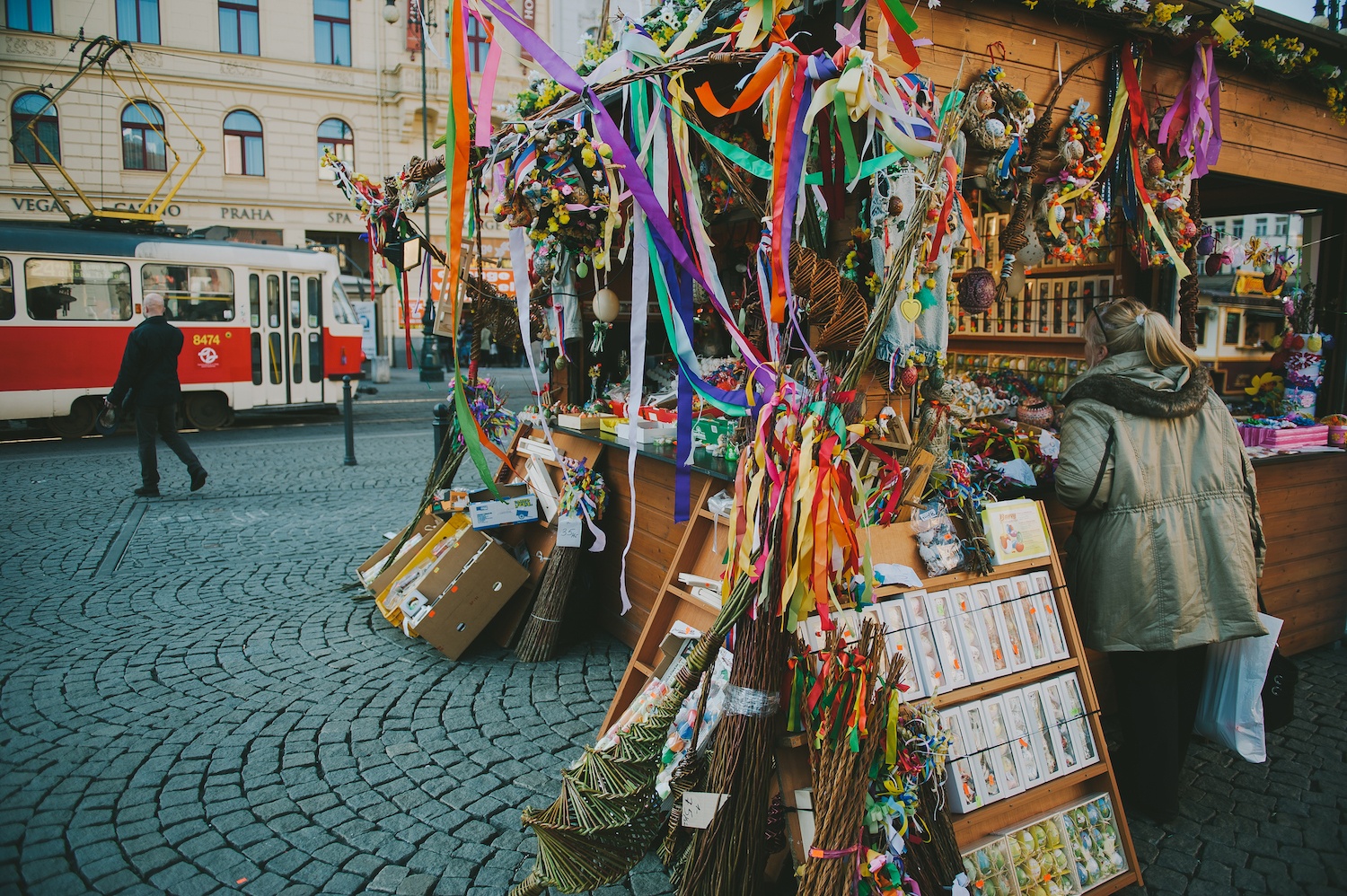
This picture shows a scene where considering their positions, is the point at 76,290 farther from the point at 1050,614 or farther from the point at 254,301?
the point at 1050,614

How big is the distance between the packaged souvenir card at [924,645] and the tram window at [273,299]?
13.2 m

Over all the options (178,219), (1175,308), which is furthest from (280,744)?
(178,219)

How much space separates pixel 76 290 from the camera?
37.6ft

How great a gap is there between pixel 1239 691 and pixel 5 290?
1429 cm

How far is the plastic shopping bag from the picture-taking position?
126 inches

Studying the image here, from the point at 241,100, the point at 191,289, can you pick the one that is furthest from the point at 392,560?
the point at 241,100

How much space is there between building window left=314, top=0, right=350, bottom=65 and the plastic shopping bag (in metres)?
26.2

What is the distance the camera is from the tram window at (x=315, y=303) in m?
13.6

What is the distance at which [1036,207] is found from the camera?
3.90 metres

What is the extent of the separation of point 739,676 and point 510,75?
25.8 meters

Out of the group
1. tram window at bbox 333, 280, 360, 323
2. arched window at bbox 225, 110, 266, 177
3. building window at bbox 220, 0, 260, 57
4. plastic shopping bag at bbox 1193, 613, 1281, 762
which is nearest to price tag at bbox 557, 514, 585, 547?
plastic shopping bag at bbox 1193, 613, 1281, 762

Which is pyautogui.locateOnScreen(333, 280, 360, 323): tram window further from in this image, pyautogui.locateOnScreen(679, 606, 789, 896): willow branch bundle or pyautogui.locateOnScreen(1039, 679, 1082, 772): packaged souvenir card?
pyautogui.locateOnScreen(1039, 679, 1082, 772): packaged souvenir card

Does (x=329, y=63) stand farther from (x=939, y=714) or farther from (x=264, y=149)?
(x=939, y=714)

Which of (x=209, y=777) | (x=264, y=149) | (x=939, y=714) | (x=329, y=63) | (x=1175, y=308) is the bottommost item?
(x=209, y=777)
